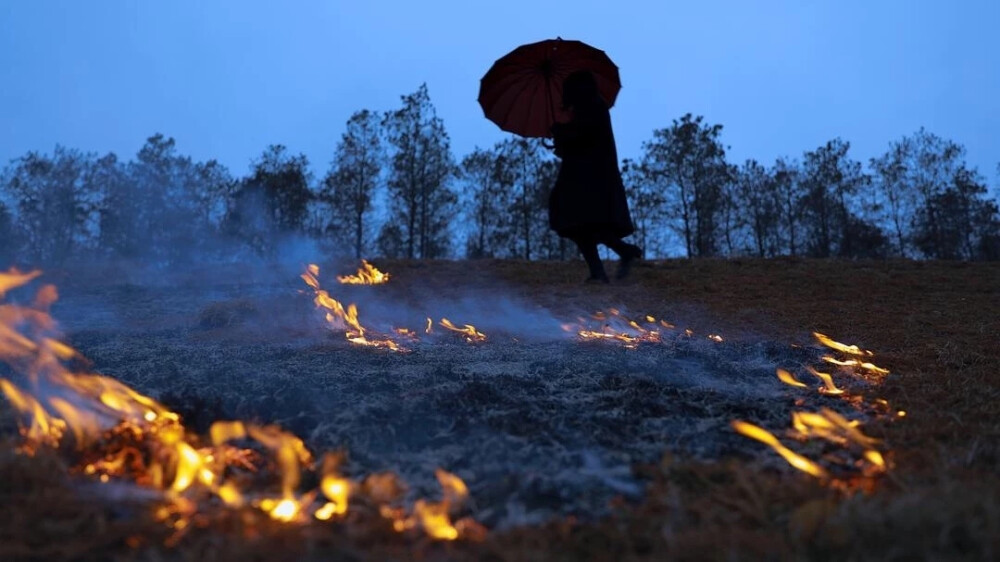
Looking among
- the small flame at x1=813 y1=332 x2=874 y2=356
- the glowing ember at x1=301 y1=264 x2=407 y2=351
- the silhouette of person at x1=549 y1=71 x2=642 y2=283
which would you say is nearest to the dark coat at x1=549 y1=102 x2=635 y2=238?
the silhouette of person at x1=549 y1=71 x2=642 y2=283

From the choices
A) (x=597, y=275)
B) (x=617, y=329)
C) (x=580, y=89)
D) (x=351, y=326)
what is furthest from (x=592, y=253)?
(x=351, y=326)

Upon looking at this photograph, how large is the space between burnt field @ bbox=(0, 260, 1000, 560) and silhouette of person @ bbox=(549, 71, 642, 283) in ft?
5.75

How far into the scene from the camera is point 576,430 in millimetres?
2580

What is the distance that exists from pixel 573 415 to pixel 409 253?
21293mm

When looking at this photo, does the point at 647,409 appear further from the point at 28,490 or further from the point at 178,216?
the point at 178,216

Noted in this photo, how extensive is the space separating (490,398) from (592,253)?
533cm

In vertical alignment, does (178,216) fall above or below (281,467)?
above

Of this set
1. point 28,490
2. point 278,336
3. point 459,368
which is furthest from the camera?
point 278,336

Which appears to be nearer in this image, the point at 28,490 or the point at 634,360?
the point at 28,490

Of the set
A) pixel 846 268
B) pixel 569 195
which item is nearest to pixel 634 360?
pixel 569 195

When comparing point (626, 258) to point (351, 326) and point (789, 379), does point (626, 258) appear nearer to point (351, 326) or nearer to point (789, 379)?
point (351, 326)

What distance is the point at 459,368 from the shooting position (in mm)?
3715

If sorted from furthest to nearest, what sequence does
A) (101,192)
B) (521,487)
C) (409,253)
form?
(101,192) < (409,253) < (521,487)

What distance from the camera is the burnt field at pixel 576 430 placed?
164 centimetres
